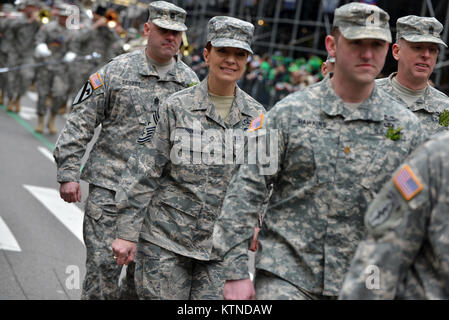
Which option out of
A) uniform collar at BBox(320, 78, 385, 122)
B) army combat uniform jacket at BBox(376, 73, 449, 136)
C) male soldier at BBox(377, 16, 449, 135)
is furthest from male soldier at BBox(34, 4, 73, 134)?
uniform collar at BBox(320, 78, 385, 122)

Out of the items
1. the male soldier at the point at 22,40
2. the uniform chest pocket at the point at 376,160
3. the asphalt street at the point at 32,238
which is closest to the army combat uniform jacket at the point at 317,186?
the uniform chest pocket at the point at 376,160

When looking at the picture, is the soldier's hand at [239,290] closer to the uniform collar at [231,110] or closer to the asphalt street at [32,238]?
the uniform collar at [231,110]

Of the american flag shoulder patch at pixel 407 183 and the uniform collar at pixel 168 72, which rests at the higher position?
the american flag shoulder patch at pixel 407 183

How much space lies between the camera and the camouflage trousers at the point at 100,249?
6.36 m

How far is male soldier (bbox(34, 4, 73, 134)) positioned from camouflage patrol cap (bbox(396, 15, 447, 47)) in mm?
11118

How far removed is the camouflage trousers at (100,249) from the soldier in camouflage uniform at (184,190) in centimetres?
98

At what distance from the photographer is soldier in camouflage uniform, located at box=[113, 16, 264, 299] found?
532cm

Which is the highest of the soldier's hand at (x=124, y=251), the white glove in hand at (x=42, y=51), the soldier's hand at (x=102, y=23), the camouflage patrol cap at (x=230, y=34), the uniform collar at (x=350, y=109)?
the camouflage patrol cap at (x=230, y=34)

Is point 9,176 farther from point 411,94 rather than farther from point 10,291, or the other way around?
point 411,94

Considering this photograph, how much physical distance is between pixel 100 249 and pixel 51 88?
11.9 metres

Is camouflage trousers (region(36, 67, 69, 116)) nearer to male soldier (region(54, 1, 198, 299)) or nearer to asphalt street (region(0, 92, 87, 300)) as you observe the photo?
asphalt street (region(0, 92, 87, 300))

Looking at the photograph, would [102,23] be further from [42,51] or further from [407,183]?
[407,183]

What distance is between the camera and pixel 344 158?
4137mm

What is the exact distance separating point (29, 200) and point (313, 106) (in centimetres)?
759
